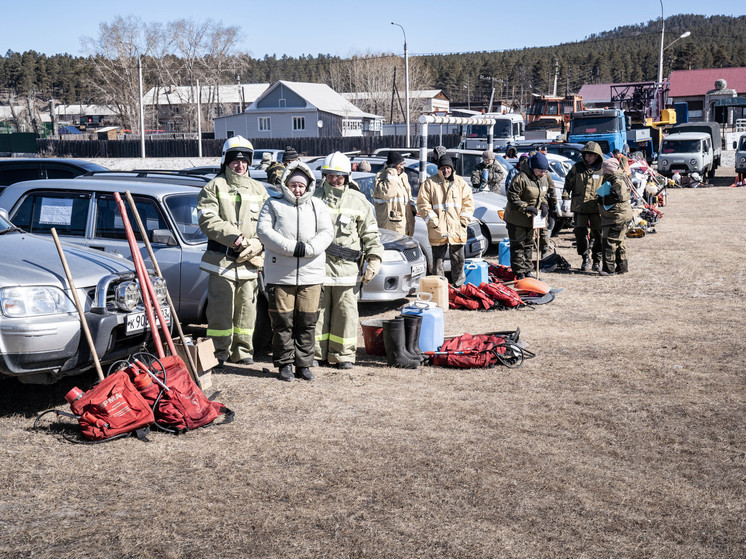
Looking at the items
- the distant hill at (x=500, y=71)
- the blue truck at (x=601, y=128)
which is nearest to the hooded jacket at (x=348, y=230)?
the blue truck at (x=601, y=128)

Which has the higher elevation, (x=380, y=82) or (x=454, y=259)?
(x=380, y=82)

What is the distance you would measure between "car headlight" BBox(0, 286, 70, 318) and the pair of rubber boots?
291 cm

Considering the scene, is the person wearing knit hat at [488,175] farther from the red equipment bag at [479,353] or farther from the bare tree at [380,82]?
the bare tree at [380,82]

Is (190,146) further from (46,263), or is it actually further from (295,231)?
(46,263)

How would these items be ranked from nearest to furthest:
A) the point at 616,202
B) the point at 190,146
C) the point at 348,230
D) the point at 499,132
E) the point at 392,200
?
the point at 348,230
the point at 392,200
the point at 616,202
the point at 499,132
the point at 190,146

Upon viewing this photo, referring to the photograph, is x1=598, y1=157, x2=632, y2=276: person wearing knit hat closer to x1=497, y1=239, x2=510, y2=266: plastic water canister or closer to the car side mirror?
x1=497, y1=239, x2=510, y2=266: plastic water canister

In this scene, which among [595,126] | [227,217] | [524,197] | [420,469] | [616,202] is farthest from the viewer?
[595,126]

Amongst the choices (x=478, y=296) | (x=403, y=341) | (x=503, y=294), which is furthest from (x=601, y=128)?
(x=403, y=341)

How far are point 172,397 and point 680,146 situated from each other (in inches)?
1229

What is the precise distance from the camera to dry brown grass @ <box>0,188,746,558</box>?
388 cm

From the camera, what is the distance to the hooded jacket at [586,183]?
12.1 metres

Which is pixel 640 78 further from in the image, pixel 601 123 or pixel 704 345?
pixel 704 345

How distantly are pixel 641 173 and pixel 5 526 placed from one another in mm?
19130

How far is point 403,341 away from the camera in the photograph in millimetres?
7199
